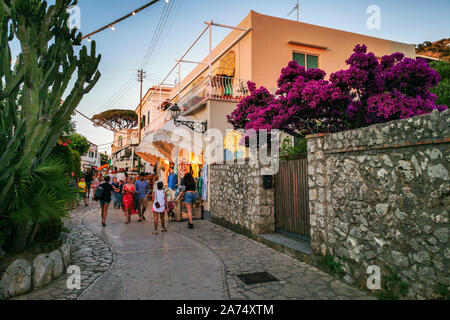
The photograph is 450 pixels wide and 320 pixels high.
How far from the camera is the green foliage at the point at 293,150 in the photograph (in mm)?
6824

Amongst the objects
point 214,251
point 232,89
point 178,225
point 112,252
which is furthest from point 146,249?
point 232,89

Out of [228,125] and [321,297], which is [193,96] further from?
[321,297]

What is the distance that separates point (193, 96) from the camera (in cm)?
1469

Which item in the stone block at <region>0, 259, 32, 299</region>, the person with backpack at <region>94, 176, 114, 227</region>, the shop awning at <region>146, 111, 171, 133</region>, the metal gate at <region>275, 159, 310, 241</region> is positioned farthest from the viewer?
the shop awning at <region>146, 111, 171, 133</region>

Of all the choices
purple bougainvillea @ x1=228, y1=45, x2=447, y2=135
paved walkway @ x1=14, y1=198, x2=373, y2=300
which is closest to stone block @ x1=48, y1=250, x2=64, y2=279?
paved walkway @ x1=14, y1=198, x2=373, y2=300

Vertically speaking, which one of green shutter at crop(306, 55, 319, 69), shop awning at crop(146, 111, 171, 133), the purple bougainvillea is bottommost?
the purple bougainvillea

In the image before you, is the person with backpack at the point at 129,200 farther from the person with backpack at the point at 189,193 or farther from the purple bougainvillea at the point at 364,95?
the purple bougainvillea at the point at 364,95

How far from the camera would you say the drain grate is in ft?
15.6

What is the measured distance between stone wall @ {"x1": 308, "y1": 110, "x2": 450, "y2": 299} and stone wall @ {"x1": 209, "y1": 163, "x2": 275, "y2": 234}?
7.42ft

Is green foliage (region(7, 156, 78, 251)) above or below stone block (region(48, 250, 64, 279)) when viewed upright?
above

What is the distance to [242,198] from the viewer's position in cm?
870

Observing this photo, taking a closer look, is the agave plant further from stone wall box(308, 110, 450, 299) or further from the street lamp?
the street lamp
